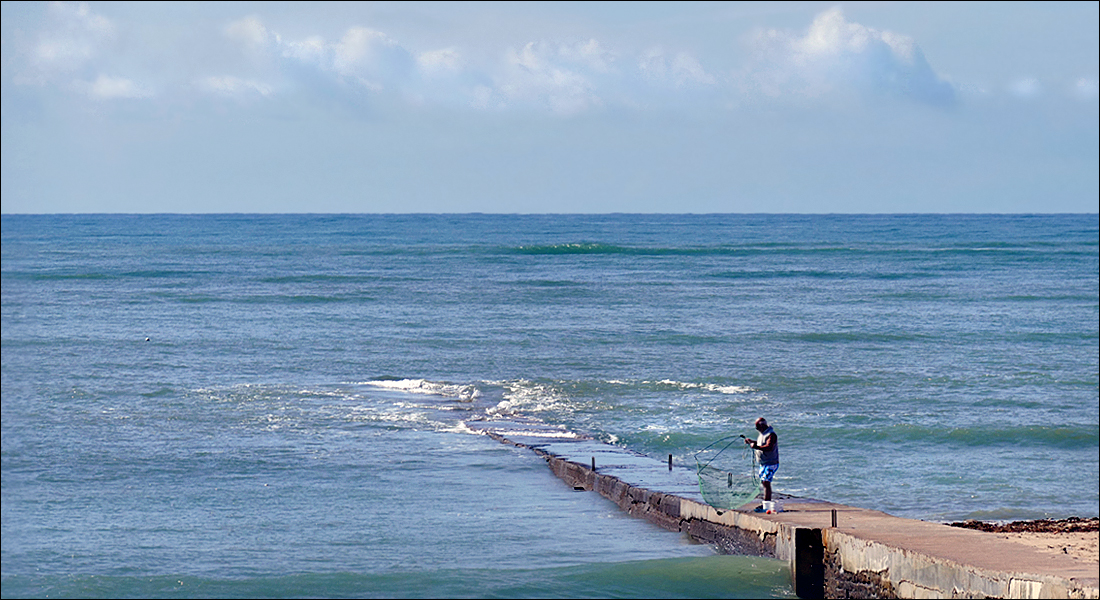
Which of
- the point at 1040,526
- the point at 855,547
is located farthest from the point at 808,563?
the point at 1040,526

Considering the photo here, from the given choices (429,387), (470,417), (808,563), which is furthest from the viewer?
(429,387)

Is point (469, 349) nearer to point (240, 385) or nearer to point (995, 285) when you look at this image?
point (240, 385)

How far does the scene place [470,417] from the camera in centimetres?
2134

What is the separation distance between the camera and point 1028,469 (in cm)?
1767

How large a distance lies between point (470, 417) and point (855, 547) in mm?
11266

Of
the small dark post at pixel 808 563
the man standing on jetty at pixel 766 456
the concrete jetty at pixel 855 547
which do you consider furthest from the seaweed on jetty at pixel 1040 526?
the small dark post at pixel 808 563

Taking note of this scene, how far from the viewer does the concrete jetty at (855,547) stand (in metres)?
9.54

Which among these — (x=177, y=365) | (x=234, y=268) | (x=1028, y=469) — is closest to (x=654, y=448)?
(x=1028, y=469)

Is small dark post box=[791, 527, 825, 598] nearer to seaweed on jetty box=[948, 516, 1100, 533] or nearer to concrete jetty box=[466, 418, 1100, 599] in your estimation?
concrete jetty box=[466, 418, 1100, 599]

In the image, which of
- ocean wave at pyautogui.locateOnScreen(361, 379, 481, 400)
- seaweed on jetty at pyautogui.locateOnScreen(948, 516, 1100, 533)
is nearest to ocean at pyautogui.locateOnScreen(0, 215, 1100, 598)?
ocean wave at pyautogui.locateOnScreen(361, 379, 481, 400)

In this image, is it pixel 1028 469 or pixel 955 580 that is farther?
pixel 1028 469

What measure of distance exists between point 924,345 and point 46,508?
2278 cm

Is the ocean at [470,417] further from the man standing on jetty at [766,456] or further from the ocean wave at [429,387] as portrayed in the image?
the man standing on jetty at [766,456]

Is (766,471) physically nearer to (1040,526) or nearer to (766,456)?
(766,456)
